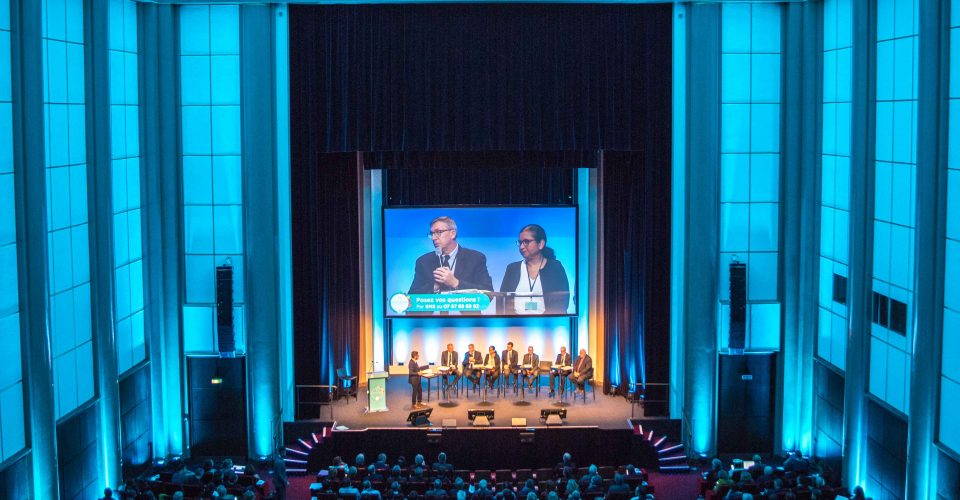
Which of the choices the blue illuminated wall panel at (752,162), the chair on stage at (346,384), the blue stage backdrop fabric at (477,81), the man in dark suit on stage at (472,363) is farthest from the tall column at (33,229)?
the blue illuminated wall panel at (752,162)

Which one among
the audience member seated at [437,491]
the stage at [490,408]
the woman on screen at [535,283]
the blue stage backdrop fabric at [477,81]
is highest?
the blue stage backdrop fabric at [477,81]

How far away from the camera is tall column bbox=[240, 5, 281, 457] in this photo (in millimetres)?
19266

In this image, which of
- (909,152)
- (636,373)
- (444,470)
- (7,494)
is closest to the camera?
(7,494)

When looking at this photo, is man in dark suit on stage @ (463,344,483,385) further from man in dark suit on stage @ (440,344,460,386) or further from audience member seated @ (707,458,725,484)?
audience member seated @ (707,458,725,484)

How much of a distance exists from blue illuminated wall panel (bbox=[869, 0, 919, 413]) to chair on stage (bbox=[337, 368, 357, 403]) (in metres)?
9.34

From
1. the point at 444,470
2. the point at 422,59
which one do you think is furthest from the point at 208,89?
the point at 444,470

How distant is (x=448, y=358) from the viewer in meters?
22.3

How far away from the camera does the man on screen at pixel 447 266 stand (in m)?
22.4

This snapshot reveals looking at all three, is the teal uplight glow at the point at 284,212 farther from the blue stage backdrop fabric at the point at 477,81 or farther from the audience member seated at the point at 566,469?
the audience member seated at the point at 566,469

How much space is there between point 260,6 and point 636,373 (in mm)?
9292

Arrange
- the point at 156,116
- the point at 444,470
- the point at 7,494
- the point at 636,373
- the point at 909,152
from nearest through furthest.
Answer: the point at 7,494 → the point at 909,152 → the point at 444,470 → the point at 156,116 → the point at 636,373

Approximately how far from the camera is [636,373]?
70.3 feet

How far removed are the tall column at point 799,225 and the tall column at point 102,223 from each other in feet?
35.3

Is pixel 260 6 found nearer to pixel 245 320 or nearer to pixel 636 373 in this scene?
pixel 245 320
